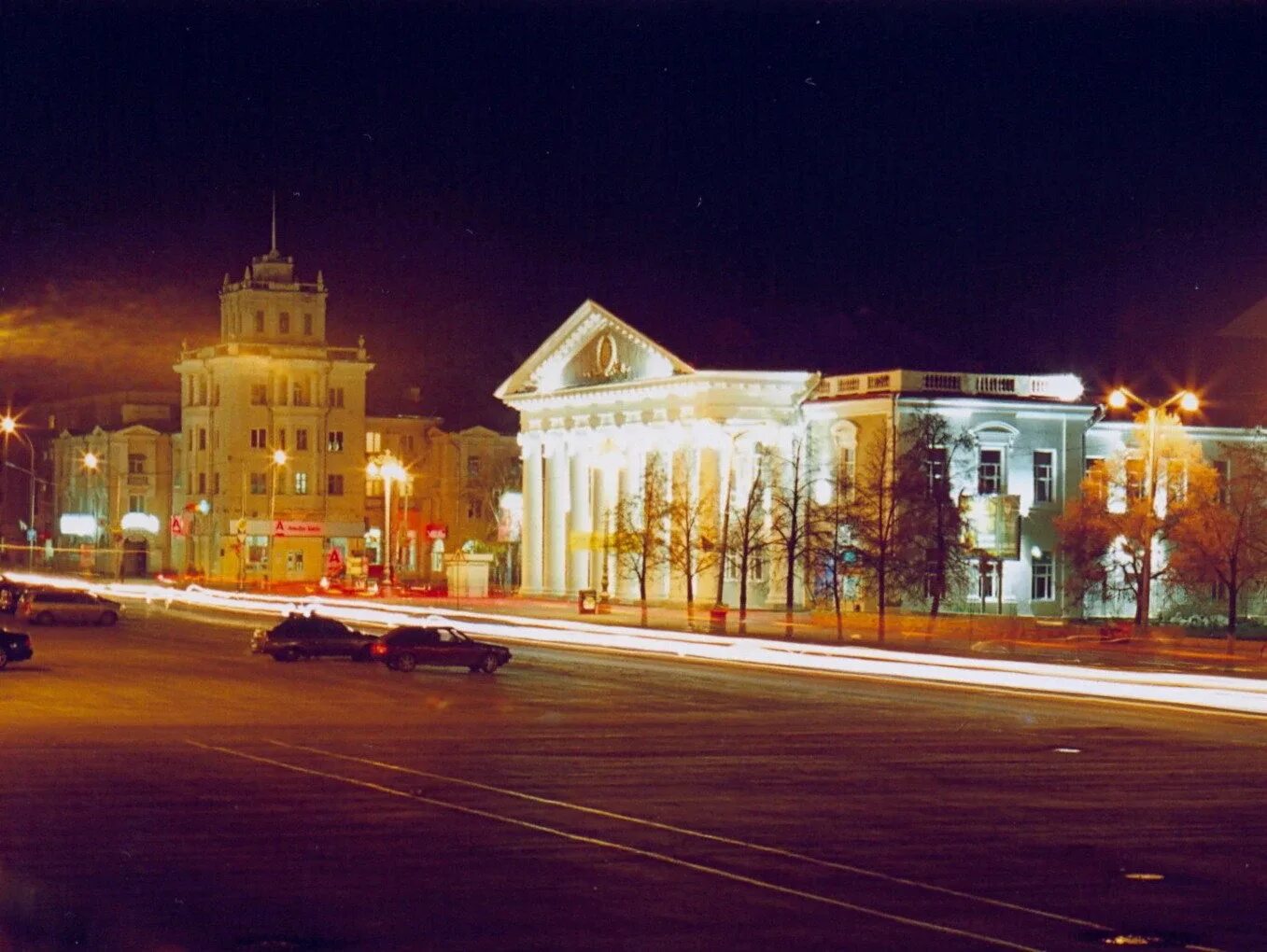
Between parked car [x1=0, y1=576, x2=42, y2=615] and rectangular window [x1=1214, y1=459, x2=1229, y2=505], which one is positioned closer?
parked car [x1=0, y1=576, x2=42, y2=615]

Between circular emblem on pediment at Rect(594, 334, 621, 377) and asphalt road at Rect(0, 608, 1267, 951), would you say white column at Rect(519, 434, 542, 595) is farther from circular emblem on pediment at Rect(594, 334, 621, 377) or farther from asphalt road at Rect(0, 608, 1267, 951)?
asphalt road at Rect(0, 608, 1267, 951)

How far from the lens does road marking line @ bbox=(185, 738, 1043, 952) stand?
16391 mm

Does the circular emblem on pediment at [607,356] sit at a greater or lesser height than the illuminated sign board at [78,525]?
greater

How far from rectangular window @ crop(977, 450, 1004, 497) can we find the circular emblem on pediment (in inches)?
880

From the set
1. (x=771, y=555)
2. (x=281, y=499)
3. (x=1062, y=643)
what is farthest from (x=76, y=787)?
(x=281, y=499)

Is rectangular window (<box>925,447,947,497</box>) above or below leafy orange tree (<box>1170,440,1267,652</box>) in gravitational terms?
above

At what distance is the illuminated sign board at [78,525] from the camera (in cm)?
15162

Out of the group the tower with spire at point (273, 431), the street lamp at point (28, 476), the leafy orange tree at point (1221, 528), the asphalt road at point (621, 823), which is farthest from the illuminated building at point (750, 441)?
the asphalt road at point (621, 823)

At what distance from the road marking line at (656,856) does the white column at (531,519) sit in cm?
8481

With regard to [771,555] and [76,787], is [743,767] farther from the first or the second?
[771,555]

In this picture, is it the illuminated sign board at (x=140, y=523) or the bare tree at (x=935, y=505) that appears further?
the illuminated sign board at (x=140, y=523)

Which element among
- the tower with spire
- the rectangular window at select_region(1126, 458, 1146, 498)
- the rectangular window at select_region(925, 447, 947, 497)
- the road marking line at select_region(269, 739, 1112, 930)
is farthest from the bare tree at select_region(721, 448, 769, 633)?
the road marking line at select_region(269, 739, 1112, 930)

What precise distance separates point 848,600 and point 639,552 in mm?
9792

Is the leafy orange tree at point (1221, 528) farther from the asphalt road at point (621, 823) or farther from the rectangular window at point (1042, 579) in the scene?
the asphalt road at point (621, 823)
